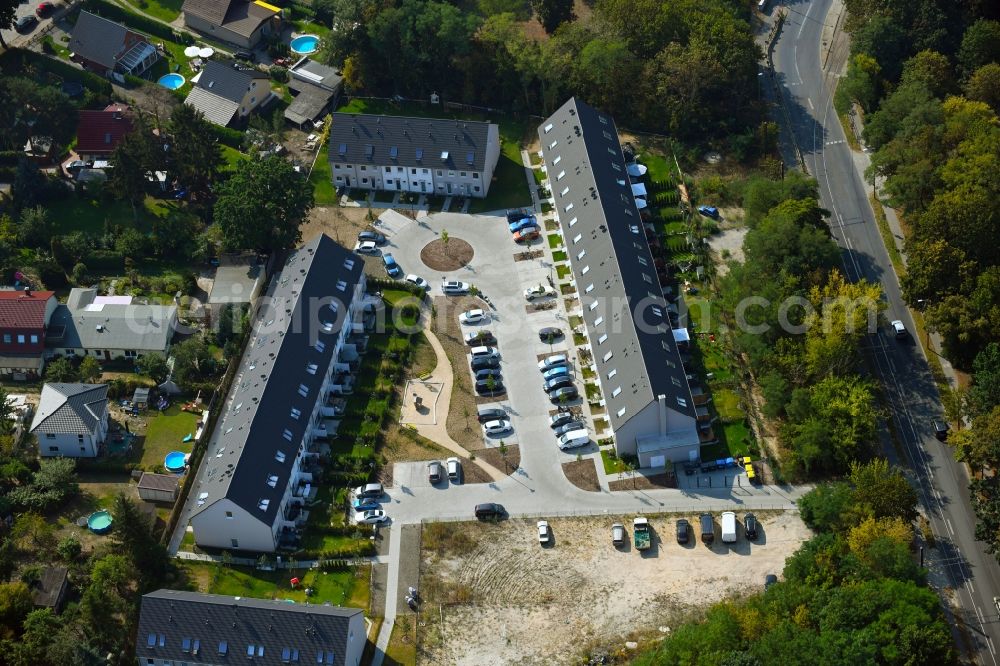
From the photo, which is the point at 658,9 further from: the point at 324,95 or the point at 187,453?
the point at 187,453

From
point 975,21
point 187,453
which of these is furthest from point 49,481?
point 975,21

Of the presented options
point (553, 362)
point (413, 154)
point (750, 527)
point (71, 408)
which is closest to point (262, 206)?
point (413, 154)

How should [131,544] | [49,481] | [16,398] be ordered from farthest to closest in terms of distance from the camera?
[16,398] < [49,481] < [131,544]

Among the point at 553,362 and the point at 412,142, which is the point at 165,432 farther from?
the point at 412,142

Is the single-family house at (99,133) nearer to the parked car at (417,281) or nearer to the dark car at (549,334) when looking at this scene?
the parked car at (417,281)

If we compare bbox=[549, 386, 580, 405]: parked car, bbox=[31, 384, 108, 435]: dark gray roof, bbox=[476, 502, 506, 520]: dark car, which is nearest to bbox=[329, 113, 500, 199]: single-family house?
bbox=[549, 386, 580, 405]: parked car

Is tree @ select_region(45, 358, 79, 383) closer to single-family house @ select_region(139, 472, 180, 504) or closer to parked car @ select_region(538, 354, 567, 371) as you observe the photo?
single-family house @ select_region(139, 472, 180, 504)
